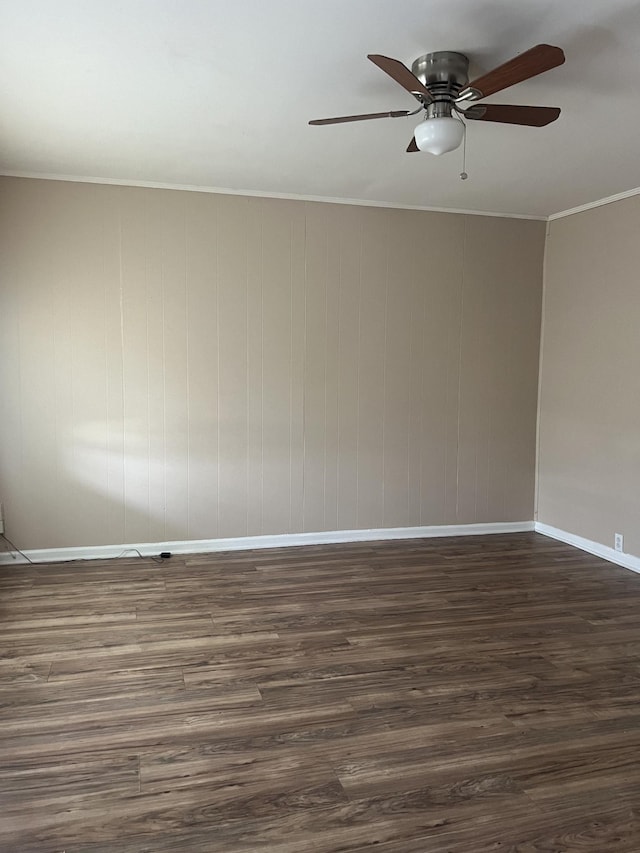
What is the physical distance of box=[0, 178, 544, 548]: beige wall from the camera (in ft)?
14.6

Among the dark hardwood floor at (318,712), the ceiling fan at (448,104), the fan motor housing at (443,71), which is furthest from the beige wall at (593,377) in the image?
the fan motor housing at (443,71)

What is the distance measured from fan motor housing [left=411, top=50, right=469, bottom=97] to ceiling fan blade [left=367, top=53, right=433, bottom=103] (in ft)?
0.41

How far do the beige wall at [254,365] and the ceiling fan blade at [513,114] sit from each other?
223cm

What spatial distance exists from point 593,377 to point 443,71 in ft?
9.62

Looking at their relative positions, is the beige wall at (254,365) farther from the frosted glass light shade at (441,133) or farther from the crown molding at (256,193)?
the frosted glass light shade at (441,133)

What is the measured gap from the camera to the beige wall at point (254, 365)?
14.6 ft

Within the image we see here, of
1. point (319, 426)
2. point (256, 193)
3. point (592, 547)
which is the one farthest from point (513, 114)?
point (592, 547)

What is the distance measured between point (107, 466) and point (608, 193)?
13.5 feet

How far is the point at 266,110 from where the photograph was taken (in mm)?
3178

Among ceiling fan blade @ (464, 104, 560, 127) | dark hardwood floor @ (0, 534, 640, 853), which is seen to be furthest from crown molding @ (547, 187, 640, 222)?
dark hardwood floor @ (0, 534, 640, 853)

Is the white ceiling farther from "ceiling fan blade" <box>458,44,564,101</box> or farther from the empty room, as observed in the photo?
"ceiling fan blade" <box>458,44,564,101</box>

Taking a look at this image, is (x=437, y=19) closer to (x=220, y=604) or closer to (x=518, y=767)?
(x=518, y=767)

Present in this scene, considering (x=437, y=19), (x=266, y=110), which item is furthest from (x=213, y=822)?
(x=266, y=110)

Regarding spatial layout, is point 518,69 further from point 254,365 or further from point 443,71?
point 254,365
